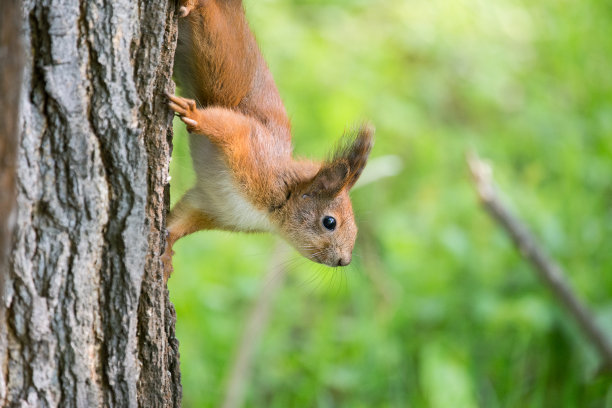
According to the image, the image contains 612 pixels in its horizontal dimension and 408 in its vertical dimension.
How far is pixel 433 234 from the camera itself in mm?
3492

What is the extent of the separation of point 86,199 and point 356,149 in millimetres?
836

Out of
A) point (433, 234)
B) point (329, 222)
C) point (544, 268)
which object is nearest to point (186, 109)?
point (329, 222)

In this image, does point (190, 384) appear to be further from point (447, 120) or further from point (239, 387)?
point (447, 120)

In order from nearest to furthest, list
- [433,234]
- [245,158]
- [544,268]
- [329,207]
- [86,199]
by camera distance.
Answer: [86,199] < [245,158] < [329,207] < [544,268] < [433,234]

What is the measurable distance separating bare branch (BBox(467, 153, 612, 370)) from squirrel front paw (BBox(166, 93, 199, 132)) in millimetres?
1658

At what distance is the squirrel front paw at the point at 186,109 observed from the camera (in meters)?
1.45

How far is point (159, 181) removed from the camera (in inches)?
56.2

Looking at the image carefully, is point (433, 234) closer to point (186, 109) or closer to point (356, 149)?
point (356, 149)

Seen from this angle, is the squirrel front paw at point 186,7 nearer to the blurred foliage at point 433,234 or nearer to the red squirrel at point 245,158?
the red squirrel at point 245,158

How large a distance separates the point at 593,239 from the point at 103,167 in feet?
9.34

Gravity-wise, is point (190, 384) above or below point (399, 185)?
below

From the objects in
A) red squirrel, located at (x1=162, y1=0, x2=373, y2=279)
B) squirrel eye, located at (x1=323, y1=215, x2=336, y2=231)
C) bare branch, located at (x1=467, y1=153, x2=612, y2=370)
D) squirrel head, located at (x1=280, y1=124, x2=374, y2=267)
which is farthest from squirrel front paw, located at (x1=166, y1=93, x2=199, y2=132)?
bare branch, located at (x1=467, y1=153, x2=612, y2=370)

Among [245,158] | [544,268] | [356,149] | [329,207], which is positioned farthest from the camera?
[544,268]

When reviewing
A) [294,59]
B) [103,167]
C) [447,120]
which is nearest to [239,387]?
[103,167]
